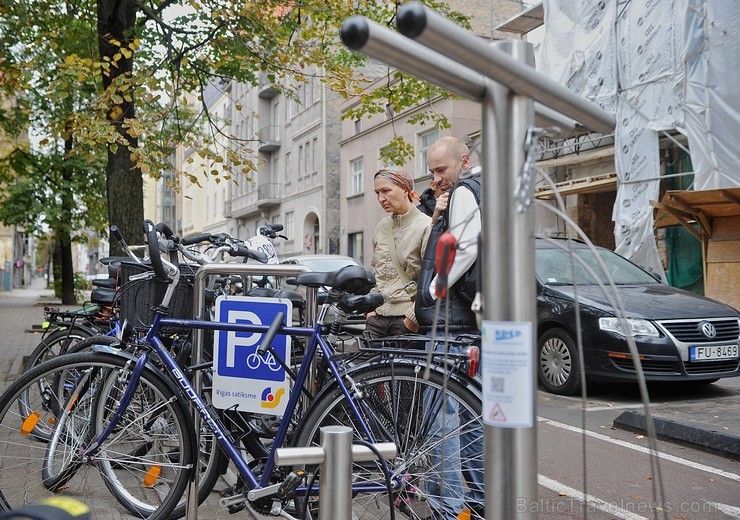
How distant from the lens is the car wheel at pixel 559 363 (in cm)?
796

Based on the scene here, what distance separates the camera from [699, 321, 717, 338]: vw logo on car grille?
7.71 metres

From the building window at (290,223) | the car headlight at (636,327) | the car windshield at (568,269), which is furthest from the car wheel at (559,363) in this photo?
the building window at (290,223)

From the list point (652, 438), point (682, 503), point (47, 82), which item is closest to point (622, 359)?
point (682, 503)

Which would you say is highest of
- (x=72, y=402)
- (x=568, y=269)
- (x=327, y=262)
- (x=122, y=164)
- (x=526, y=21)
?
(x=526, y=21)

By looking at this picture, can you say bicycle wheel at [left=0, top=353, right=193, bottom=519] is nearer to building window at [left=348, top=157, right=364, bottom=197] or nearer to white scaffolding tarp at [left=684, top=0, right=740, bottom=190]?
white scaffolding tarp at [left=684, top=0, right=740, bottom=190]

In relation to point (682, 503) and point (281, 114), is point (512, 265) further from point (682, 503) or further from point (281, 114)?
point (281, 114)

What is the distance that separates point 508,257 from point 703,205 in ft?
44.3

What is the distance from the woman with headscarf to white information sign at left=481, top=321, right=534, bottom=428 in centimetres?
291

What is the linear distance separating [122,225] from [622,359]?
590 centimetres

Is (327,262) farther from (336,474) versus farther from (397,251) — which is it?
(336,474)

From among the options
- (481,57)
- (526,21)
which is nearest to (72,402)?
(481,57)

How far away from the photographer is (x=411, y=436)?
3.15m

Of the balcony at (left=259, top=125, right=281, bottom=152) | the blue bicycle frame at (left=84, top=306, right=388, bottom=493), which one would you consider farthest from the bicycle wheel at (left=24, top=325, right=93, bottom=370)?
the balcony at (left=259, top=125, right=281, bottom=152)

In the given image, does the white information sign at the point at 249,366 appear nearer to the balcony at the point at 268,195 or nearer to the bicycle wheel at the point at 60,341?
the bicycle wheel at the point at 60,341
